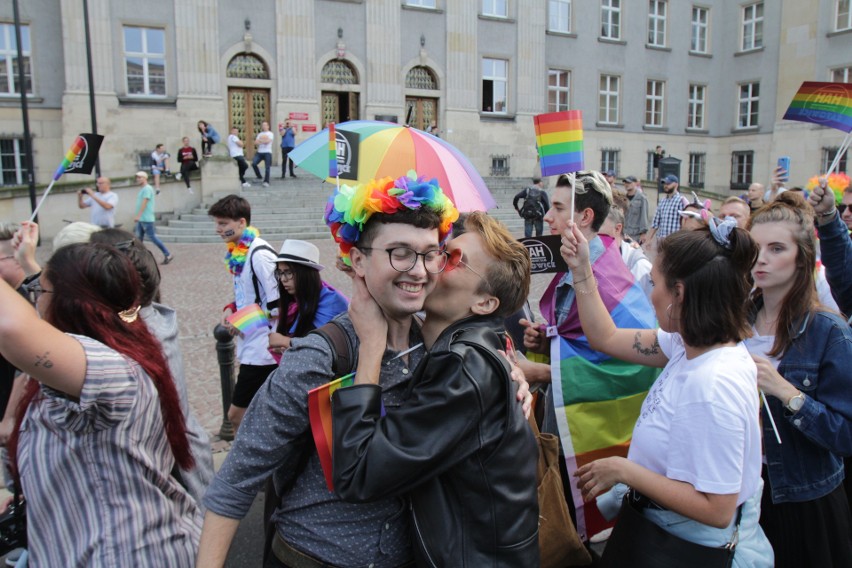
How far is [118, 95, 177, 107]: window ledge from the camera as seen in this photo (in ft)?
72.2

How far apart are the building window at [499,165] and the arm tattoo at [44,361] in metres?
26.9

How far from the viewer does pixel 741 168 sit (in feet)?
109

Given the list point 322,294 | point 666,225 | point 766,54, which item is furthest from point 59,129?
point 766,54

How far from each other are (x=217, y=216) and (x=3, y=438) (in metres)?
2.61

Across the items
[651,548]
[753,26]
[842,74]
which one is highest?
[753,26]

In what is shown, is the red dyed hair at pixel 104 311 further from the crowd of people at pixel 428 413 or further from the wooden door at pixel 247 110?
the wooden door at pixel 247 110

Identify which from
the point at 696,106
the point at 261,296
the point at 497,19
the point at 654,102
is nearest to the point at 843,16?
the point at 696,106

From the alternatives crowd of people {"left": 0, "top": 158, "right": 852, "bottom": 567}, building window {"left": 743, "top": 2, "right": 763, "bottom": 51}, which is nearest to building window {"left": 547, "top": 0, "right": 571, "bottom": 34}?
building window {"left": 743, "top": 2, "right": 763, "bottom": 51}

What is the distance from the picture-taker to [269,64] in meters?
23.7

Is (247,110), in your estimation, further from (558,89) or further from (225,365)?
(225,365)

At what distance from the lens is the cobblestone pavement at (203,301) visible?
6070 mm

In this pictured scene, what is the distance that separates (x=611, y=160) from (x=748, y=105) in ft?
26.0

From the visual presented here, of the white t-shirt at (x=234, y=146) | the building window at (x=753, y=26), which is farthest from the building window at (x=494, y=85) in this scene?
the building window at (x=753, y=26)

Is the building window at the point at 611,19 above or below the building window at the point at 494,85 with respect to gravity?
above
